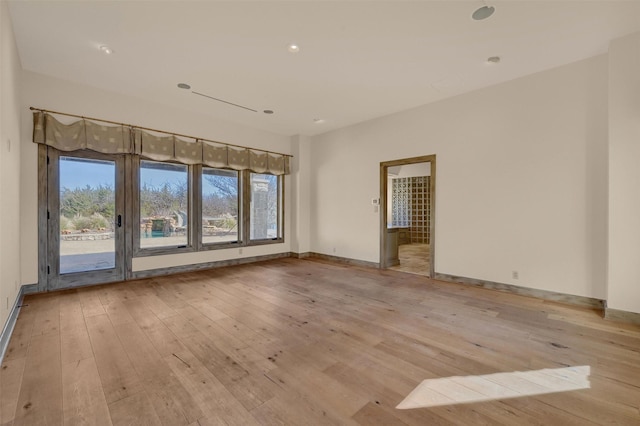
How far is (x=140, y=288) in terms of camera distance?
4125 mm

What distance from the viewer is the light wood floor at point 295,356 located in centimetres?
160

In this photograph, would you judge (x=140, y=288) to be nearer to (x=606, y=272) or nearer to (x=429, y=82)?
(x=429, y=82)

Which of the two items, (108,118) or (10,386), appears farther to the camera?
(108,118)

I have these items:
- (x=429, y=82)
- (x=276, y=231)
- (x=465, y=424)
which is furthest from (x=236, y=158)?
(x=465, y=424)

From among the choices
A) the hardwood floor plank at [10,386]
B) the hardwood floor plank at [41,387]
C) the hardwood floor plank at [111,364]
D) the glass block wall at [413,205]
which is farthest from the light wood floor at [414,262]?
the hardwood floor plank at [10,386]

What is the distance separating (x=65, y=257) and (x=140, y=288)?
1.16 metres

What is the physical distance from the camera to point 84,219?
4.22 meters

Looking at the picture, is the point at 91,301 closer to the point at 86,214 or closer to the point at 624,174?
the point at 86,214

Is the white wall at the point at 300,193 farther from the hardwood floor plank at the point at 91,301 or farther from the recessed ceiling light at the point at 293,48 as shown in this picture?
the hardwood floor plank at the point at 91,301

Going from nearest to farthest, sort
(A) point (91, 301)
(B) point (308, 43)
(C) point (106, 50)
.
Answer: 1. (B) point (308, 43)
2. (C) point (106, 50)
3. (A) point (91, 301)

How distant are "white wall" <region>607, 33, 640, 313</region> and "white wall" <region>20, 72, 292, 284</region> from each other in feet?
18.6

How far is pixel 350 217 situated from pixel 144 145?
4102mm

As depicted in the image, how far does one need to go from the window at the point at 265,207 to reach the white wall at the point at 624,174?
18.7ft

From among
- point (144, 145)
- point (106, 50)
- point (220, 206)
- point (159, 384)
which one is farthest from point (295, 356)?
point (144, 145)
